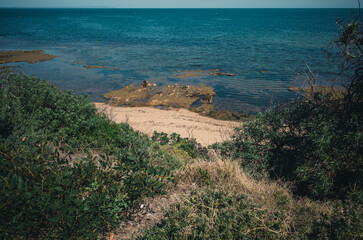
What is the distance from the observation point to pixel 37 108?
280 inches

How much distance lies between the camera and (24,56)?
28516mm

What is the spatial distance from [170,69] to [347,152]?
2083 centimetres

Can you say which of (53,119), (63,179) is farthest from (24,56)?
(63,179)

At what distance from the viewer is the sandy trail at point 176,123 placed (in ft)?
36.7

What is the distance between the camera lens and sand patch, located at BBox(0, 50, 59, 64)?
2645cm

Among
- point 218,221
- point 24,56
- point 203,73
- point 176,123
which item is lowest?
point 176,123

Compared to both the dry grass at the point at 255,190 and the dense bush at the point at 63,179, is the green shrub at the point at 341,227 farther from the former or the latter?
the dense bush at the point at 63,179

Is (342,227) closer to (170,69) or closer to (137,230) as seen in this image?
(137,230)

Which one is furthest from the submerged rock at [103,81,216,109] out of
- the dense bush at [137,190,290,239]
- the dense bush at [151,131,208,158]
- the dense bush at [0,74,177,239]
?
the dense bush at [137,190,290,239]

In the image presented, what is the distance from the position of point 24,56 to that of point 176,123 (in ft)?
87.8


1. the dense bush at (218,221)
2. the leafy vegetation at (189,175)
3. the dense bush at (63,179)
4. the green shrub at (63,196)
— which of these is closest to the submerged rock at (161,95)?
the leafy vegetation at (189,175)

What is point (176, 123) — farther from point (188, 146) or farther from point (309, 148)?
point (309, 148)

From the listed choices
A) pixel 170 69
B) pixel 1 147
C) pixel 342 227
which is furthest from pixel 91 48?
pixel 342 227

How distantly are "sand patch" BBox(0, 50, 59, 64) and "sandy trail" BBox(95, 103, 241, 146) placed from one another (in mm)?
18113
